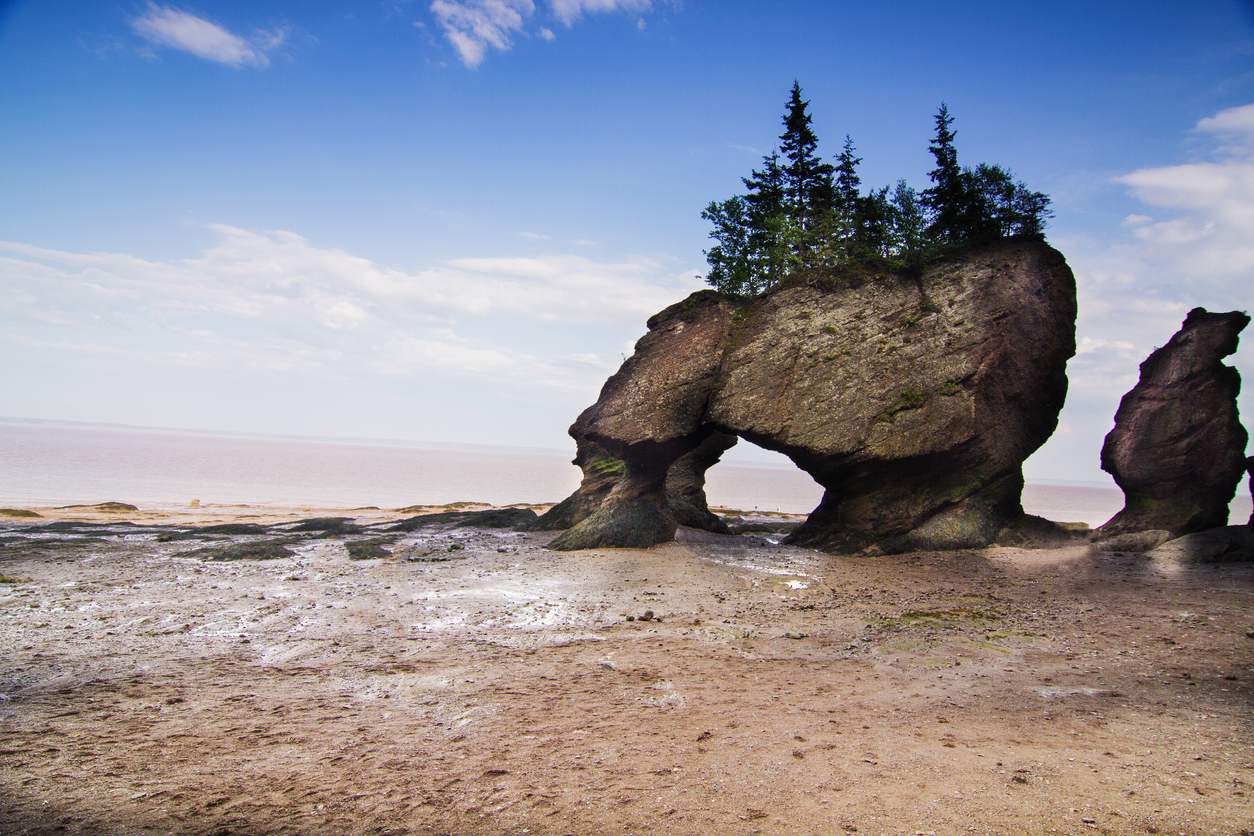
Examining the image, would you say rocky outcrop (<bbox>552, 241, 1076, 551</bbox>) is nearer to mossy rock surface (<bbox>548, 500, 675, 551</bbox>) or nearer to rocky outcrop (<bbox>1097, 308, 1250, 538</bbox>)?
mossy rock surface (<bbox>548, 500, 675, 551</bbox>)

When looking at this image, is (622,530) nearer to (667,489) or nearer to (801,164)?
(667,489)

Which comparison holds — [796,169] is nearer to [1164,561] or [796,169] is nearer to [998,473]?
[998,473]

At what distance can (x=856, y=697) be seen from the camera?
266 inches

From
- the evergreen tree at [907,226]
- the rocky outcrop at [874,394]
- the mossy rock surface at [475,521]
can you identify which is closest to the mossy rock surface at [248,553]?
the mossy rock surface at [475,521]

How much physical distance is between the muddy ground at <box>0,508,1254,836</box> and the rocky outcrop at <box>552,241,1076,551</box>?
14.6 feet

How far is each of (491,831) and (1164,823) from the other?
14.8 ft

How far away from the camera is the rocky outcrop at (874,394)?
56.5 ft

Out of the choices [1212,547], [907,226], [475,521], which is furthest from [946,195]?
[475,521]

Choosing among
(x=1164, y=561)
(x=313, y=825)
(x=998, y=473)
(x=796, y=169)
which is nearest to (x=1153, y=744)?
Result: (x=313, y=825)

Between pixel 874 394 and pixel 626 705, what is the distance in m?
13.8

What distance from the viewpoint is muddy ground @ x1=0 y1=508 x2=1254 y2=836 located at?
4.30 meters

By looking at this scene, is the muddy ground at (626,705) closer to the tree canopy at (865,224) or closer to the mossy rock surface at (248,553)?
the mossy rock surface at (248,553)

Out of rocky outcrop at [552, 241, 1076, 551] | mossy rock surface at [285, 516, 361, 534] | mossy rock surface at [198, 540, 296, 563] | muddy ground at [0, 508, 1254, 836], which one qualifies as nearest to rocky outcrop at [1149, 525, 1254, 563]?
muddy ground at [0, 508, 1254, 836]

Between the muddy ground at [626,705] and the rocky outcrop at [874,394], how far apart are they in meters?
4.44
